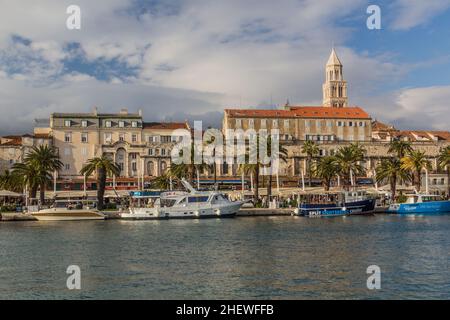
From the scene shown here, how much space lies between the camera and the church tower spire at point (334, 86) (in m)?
188

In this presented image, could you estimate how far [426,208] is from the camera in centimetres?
9069

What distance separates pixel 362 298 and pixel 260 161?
68186 millimetres

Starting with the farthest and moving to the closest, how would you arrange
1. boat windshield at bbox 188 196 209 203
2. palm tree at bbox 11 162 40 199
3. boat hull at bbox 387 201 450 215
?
boat hull at bbox 387 201 450 215 → palm tree at bbox 11 162 40 199 → boat windshield at bbox 188 196 209 203

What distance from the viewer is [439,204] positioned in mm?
91125

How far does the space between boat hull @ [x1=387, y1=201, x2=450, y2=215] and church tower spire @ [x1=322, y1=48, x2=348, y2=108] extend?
98618 mm

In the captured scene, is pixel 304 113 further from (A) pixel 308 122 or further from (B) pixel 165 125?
(B) pixel 165 125

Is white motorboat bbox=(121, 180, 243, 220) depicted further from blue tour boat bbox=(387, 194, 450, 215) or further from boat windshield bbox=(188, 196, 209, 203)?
blue tour boat bbox=(387, 194, 450, 215)

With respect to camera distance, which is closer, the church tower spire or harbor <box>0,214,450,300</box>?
harbor <box>0,214,450,300</box>

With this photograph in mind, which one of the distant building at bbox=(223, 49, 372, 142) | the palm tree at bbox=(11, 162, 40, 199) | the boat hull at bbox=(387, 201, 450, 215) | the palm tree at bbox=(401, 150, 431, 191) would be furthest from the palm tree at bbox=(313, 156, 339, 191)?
the palm tree at bbox=(11, 162, 40, 199)

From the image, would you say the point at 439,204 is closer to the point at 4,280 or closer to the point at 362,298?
the point at 362,298

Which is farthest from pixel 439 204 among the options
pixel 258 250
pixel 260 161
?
pixel 258 250

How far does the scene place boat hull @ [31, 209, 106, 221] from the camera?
3219 inches

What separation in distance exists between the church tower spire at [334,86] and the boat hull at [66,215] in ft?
388

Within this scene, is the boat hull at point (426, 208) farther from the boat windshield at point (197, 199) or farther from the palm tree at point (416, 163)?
the boat windshield at point (197, 199)
